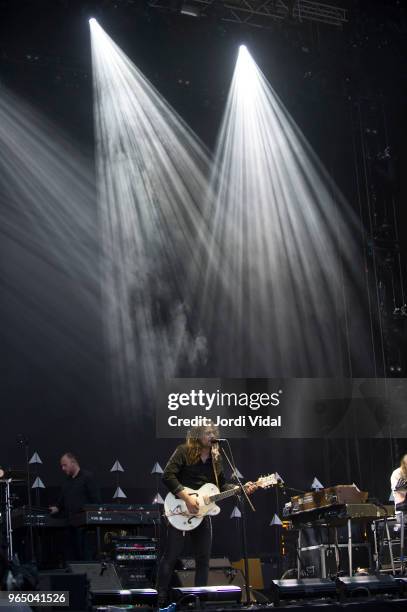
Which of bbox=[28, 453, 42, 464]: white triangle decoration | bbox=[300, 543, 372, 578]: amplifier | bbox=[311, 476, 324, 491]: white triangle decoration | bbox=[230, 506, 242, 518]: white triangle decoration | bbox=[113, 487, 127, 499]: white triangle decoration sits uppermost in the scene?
bbox=[28, 453, 42, 464]: white triangle decoration

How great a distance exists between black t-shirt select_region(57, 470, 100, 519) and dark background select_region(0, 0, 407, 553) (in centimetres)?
63

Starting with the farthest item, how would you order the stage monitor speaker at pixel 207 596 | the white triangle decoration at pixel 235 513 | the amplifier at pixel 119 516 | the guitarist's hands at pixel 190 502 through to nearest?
1. the white triangle decoration at pixel 235 513
2. the amplifier at pixel 119 516
3. the guitarist's hands at pixel 190 502
4. the stage monitor speaker at pixel 207 596

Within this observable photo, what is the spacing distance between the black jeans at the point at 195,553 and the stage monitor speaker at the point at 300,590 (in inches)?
53.1

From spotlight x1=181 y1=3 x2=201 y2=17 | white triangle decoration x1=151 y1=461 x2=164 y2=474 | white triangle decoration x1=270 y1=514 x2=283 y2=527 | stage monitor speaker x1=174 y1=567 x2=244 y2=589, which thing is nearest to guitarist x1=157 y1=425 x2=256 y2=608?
stage monitor speaker x1=174 y1=567 x2=244 y2=589

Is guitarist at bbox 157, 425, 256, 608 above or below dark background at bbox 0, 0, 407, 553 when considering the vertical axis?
below

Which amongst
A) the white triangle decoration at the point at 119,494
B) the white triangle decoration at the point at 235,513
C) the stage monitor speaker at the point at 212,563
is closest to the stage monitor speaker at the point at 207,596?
the stage monitor speaker at the point at 212,563

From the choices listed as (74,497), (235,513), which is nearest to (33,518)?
(74,497)

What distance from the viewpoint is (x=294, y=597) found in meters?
5.53

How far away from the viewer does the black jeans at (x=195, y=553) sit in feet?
22.3

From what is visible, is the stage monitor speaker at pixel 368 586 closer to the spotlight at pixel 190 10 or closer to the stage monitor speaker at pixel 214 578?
the stage monitor speaker at pixel 214 578

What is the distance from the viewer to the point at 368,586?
5.61 metres

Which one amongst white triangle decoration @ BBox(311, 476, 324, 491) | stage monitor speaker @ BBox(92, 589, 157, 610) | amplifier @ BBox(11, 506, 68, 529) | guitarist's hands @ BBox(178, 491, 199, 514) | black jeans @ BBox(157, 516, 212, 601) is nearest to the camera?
stage monitor speaker @ BBox(92, 589, 157, 610)

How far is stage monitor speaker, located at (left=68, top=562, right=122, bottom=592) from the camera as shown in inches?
288

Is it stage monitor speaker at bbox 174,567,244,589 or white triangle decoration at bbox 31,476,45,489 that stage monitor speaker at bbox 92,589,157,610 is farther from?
white triangle decoration at bbox 31,476,45,489
